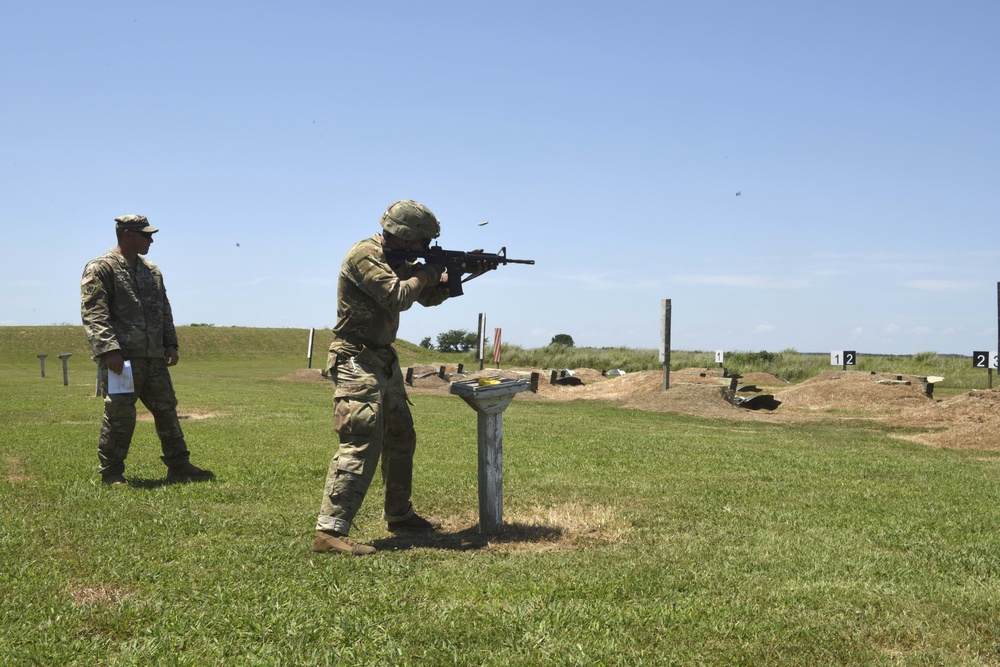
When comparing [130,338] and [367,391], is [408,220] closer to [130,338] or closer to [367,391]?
[367,391]

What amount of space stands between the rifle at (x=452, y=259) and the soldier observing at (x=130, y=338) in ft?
10.9

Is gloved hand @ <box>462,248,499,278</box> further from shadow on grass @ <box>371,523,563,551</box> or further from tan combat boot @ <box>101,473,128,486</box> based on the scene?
tan combat boot @ <box>101,473,128,486</box>

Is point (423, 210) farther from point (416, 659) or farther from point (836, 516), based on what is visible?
point (836, 516)

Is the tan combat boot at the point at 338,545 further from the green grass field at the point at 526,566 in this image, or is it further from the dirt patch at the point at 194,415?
the dirt patch at the point at 194,415

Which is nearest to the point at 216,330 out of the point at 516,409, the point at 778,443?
the point at 516,409

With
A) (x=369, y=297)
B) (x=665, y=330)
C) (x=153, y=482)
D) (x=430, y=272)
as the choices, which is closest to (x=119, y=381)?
(x=153, y=482)

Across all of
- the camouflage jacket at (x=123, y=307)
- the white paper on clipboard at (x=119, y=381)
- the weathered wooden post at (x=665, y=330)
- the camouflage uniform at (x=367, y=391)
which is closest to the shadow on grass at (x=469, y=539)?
the camouflage uniform at (x=367, y=391)

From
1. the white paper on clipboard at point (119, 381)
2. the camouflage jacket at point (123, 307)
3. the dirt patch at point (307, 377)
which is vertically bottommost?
the dirt patch at point (307, 377)

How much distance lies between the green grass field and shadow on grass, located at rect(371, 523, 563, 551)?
0.03 m

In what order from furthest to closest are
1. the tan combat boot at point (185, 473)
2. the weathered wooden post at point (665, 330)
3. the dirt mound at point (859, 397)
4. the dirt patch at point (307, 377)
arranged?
1. the dirt patch at point (307, 377)
2. the weathered wooden post at point (665, 330)
3. the dirt mound at point (859, 397)
4. the tan combat boot at point (185, 473)

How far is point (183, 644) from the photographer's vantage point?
156 inches

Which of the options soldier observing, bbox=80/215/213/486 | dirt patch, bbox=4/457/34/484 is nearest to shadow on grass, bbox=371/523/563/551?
soldier observing, bbox=80/215/213/486

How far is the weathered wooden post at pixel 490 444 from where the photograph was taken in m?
6.22

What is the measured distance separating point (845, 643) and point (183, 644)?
2.92 m
